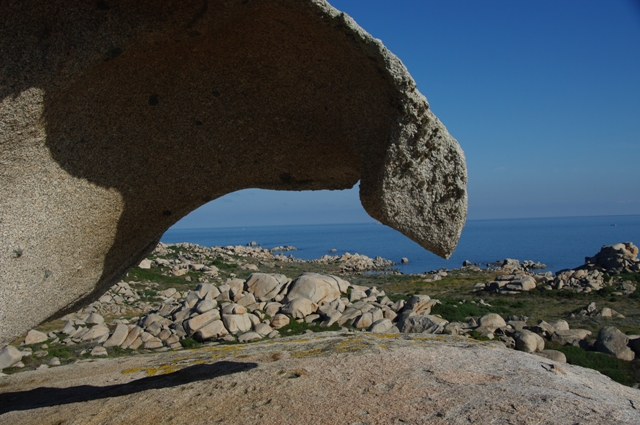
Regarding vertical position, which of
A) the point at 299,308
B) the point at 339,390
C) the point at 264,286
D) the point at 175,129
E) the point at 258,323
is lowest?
the point at 258,323

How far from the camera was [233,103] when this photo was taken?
499cm

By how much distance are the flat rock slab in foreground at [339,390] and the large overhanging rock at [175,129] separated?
4.05 feet

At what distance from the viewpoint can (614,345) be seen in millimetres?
12844

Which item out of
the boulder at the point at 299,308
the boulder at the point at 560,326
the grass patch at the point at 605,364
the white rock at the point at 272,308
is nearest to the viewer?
the grass patch at the point at 605,364

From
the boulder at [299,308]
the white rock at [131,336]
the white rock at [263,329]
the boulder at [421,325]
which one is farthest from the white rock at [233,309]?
the boulder at [421,325]

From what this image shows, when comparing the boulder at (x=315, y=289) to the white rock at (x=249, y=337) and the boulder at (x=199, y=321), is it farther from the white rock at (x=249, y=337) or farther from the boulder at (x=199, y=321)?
the boulder at (x=199, y=321)

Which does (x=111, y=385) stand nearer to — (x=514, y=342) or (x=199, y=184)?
(x=199, y=184)

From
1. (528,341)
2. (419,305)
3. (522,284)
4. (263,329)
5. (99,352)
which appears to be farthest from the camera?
(522,284)

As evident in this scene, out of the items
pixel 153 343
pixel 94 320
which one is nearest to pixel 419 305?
pixel 153 343

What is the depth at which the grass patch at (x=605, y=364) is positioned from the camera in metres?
11.3

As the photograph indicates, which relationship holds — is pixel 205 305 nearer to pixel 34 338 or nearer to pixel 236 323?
pixel 236 323

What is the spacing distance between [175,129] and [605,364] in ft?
38.3

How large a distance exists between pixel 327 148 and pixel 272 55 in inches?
44.1

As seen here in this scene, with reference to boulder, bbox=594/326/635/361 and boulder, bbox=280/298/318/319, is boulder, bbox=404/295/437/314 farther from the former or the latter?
boulder, bbox=594/326/635/361
